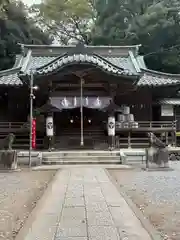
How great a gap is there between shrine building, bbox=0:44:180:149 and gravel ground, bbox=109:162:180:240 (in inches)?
236

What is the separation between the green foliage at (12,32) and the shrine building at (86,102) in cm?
884

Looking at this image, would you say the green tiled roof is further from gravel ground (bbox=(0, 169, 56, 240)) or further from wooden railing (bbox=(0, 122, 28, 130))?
gravel ground (bbox=(0, 169, 56, 240))

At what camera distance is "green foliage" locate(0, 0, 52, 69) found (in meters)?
30.0

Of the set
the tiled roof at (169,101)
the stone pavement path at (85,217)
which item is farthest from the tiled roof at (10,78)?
the stone pavement path at (85,217)

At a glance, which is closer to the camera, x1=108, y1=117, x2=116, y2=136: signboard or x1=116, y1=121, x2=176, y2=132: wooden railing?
x1=108, y1=117, x2=116, y2=136: signboard

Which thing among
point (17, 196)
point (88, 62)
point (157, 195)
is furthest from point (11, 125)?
point (157, 195)

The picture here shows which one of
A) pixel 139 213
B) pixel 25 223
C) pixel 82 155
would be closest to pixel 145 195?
pixel 139 213

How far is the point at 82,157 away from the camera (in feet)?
51.1

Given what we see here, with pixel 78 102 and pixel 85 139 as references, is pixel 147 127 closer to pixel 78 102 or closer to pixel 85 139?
pixel 85 139

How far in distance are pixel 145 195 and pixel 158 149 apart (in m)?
5.53

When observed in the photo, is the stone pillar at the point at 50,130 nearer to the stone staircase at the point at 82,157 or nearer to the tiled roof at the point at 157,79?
the stone staircase at the point at 82,157

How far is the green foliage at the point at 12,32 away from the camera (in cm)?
2995

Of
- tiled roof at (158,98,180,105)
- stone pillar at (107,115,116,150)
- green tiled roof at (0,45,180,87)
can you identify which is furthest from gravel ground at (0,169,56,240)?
tiled roof at (158,98,180,105)

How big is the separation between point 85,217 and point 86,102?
1293 centimetres
